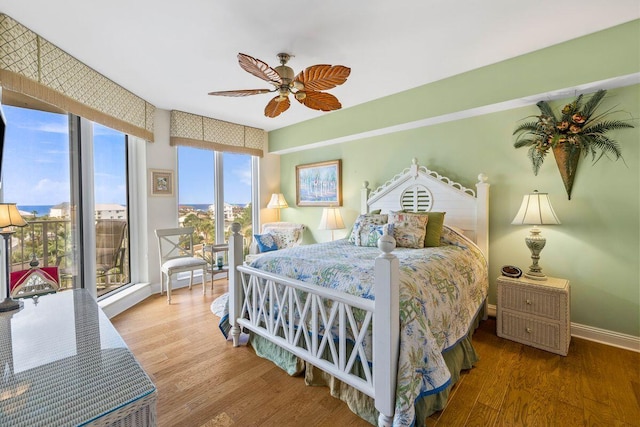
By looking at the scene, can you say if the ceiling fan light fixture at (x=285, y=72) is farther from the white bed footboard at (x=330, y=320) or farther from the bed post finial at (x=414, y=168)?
the bed post finial at (x=414, y=168)

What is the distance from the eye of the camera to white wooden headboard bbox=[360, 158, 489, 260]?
2.86 m

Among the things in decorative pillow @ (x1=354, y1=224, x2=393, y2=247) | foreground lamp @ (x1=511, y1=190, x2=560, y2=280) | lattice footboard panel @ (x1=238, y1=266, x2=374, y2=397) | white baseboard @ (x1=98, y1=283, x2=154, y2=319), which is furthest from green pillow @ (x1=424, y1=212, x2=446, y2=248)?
white baseboard @ (x1=98, y1=283, x2=154, y2=319)

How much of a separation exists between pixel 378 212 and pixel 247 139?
8.61ft

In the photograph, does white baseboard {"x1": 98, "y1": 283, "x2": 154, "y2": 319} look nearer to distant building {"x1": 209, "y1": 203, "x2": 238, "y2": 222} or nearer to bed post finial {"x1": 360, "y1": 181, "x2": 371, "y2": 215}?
distant building {"x1": 209, "y1": 203, "x2": 238, "y2": 222}

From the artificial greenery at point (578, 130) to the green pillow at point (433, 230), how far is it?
100 centimetres

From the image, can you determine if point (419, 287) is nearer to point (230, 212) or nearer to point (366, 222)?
point (366, 222)

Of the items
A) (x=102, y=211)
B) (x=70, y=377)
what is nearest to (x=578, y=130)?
(x=70, y=377)

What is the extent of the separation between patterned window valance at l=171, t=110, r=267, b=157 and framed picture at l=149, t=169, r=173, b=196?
451mm

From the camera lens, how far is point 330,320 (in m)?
1.67

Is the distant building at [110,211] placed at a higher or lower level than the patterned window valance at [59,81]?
lower

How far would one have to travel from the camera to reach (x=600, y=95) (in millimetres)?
2303

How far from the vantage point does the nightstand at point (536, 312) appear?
86.0 inches

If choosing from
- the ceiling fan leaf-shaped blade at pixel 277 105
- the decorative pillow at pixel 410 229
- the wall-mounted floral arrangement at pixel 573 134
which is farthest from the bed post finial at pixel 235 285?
the wall-mounted floral arrangement at pixel 573 134

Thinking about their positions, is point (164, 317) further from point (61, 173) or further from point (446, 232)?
point (446, 232)
